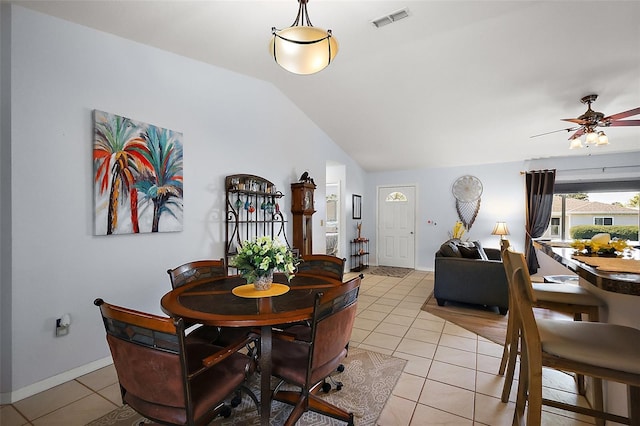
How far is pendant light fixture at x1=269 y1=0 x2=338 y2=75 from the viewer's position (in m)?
1.62

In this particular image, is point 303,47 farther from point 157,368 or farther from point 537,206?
point 537,206

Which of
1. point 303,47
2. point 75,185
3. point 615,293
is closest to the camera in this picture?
point 615,293

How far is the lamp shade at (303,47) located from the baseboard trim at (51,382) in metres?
2.75

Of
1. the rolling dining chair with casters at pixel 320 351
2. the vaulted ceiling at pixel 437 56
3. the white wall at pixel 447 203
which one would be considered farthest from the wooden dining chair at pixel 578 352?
the white wall at pixel 447 203

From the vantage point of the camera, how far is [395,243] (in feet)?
22.1

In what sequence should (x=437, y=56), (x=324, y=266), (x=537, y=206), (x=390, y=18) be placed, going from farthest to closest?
(x=537, y=206), (x=437, y=56), (x=324, y=266), (x=390, y=18)

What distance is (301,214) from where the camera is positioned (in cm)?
426

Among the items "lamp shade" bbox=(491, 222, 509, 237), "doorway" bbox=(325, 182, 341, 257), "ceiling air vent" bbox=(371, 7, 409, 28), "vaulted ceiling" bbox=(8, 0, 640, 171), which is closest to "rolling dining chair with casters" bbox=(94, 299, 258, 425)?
"vaulted ceiling" bbox=(8, 0, 640, 171)

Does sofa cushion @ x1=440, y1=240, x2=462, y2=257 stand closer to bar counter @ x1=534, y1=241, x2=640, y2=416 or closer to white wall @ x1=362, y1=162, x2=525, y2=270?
bar counter @ x1=534, y1=241, x2=640, y2=416

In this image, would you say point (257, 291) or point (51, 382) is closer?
point (257, 291)

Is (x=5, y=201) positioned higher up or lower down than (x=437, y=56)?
lower down

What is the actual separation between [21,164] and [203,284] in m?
1.46

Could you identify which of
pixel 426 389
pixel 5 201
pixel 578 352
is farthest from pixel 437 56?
pixel 5 201

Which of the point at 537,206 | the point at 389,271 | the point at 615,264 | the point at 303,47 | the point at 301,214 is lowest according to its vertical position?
the point at 389,271
